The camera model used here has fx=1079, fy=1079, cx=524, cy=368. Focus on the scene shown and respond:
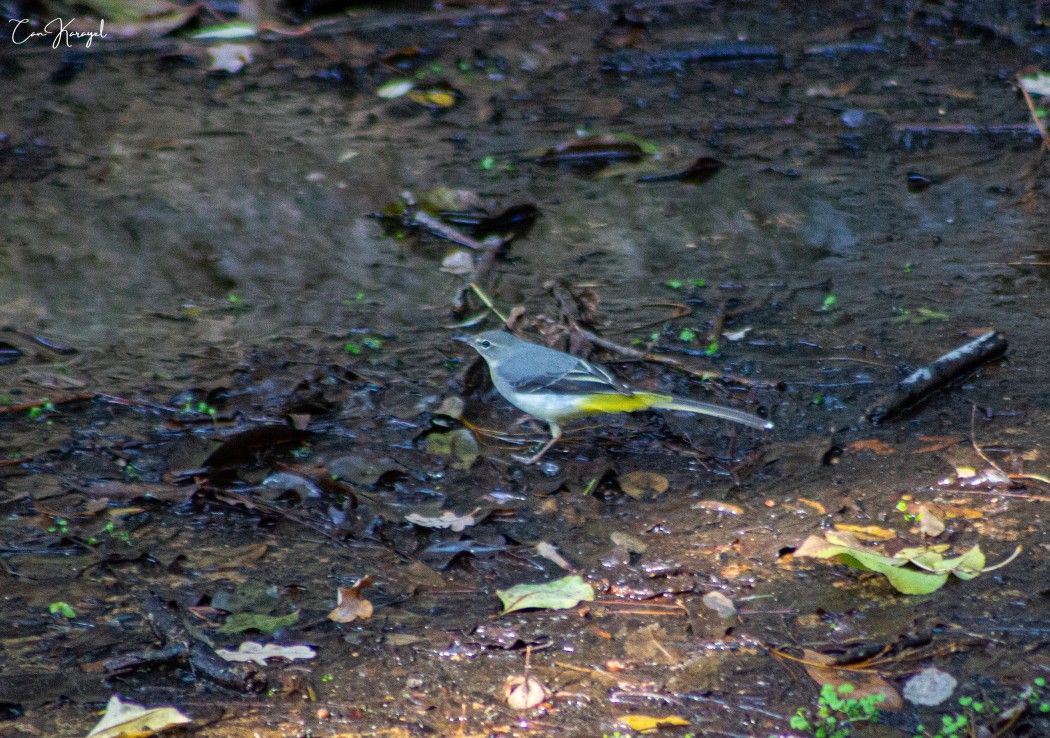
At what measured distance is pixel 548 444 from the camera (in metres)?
5.19

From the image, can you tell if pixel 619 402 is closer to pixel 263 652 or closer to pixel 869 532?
pixel 869 532

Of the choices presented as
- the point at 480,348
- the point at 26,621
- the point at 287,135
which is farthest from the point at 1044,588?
the point at 287,135

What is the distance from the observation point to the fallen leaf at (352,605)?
3.92 metres

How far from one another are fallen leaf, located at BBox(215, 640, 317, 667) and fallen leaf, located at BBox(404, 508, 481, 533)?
0.85 meters

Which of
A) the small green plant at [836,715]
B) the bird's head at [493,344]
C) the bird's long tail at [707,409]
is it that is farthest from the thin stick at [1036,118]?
the small green plant at [836,715]

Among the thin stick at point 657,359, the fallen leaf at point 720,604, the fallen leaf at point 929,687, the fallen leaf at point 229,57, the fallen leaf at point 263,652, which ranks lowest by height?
the thin stick at point 657,359

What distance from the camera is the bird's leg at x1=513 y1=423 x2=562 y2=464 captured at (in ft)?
16.7

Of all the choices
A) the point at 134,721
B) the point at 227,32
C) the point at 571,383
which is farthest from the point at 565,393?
the point at 227,32

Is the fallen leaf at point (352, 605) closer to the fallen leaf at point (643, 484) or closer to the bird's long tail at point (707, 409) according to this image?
the fallen leaf at point (643, 484)

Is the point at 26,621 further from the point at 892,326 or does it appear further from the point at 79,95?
the point at 79,95

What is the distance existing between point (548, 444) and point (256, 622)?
1.78 m

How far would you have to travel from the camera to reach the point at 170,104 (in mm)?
9289

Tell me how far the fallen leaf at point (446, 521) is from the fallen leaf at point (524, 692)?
1.01 metres

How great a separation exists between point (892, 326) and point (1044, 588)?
2266 mm
